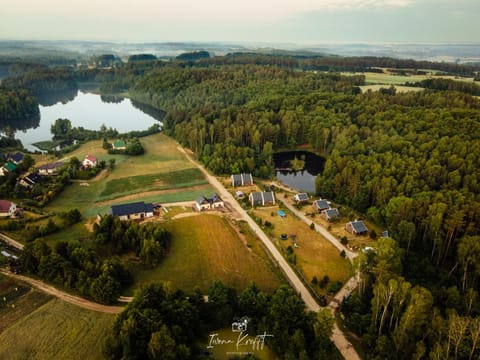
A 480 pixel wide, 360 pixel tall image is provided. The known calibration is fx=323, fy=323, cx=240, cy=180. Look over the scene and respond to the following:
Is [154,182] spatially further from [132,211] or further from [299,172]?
[299,172]

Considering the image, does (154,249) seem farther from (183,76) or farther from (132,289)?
(183,76)

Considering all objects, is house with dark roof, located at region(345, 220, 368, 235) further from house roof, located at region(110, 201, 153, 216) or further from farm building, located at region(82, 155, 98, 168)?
farm building, located at region(82, 155, 98, 168)

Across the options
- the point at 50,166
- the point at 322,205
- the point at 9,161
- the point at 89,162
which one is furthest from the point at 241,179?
Result: the point at 9,161

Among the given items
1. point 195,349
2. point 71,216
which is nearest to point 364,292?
point 195,349

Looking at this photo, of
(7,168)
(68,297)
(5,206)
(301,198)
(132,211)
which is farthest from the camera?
(7,168)

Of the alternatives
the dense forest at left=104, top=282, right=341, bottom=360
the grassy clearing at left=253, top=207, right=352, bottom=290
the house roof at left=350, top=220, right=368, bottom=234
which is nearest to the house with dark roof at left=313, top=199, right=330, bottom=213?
the grassy clearing at left=253, top=207, right=352, bottom=290
